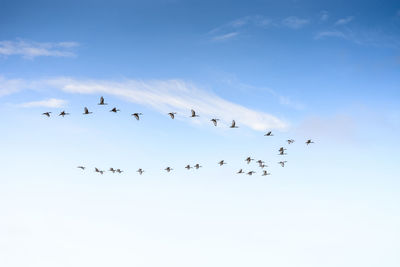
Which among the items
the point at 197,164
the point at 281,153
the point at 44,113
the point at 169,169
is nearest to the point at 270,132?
the point at 281,153

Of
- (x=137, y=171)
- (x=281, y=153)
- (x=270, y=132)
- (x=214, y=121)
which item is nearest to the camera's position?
(x=214, y=121)

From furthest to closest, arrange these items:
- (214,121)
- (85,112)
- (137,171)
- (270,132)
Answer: (137,171) → (270,132) → (214,121) → (85,112)

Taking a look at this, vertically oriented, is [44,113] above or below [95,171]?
above

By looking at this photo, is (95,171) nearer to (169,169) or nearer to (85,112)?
(169,169)

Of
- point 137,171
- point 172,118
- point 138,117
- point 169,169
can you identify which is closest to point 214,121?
point 172,118

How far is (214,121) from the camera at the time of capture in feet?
200

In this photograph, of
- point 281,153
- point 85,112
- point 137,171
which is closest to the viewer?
point 85,112

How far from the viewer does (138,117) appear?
56.8 m

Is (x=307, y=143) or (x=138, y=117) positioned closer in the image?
(x=138, y=117)

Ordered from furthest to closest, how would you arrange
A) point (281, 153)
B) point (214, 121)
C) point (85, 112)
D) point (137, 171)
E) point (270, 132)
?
point (137, 171)
point (281, 153)
point (270, 132)
point (214, 121)
point (85, 112)

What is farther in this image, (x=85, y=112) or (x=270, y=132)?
(x=270, y=132)

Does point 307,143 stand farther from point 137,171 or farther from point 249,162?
point 137,171

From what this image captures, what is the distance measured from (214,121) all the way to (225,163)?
11992 millimetres

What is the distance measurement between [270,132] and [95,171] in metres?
31.3
